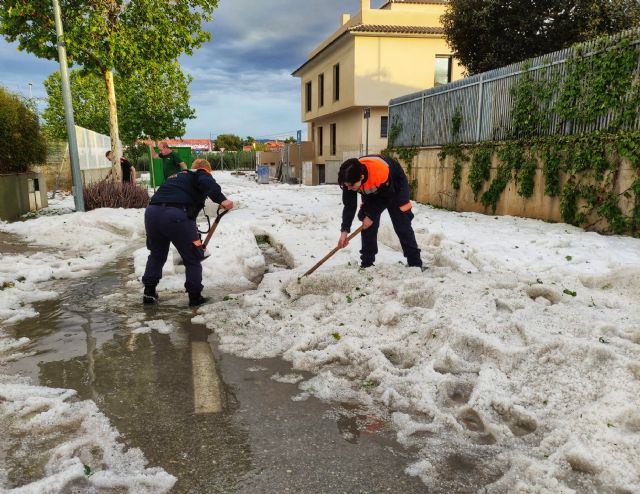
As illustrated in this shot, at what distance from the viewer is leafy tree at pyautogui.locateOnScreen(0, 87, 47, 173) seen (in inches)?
436

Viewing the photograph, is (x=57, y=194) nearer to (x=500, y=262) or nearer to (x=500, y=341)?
(x=500, y=262)

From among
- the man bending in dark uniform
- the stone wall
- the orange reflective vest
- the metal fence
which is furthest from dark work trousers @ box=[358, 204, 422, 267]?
the metal fence

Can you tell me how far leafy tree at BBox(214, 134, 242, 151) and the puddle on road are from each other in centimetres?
8211

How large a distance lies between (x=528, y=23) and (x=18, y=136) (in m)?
14.1

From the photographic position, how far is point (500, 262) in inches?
232

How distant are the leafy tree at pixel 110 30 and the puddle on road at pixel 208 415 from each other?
871 centimetres

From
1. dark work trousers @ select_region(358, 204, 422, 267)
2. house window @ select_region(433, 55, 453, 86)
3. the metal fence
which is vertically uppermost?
house window @ select_region(433, 55, 453, 86)

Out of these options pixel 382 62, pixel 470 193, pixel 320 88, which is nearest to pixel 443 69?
pixel 382 62

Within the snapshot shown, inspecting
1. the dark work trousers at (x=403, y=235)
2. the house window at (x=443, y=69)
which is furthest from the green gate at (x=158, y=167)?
the dark work trousers at (x=403, y=235)

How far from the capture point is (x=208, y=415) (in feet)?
9.13

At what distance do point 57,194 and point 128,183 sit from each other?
6389 mm

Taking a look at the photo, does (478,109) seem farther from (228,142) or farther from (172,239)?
(228,142)

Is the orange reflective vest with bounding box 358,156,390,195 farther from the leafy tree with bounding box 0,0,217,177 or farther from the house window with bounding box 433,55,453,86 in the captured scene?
the house window with bounding box 433,55,453,86

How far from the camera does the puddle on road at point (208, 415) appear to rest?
2234 millimetres
